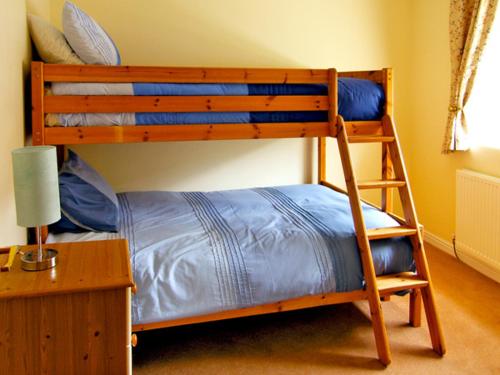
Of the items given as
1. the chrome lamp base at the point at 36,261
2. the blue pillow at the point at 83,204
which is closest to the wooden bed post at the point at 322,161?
the blue pillow at the point at 83,204

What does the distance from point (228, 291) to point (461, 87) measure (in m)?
2.17

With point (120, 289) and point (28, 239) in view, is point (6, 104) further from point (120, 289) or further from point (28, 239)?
point (120, 289)

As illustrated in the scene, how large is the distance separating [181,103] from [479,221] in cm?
209

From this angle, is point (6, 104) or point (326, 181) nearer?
point (6, 104)

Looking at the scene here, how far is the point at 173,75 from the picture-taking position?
100 inches

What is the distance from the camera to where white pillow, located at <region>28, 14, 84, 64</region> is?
2576 millimetres

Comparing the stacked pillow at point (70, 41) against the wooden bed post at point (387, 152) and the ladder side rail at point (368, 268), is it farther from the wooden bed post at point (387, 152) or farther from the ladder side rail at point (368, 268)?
the wooden bed post at point (387, 152)

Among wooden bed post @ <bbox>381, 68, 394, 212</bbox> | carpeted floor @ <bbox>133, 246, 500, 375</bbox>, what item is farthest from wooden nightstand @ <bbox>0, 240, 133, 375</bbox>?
wooden bed post @ <bbox>381, 68, 394, 212</bbox>

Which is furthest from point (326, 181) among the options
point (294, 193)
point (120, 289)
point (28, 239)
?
point (120, 289)

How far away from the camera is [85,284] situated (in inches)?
56.2

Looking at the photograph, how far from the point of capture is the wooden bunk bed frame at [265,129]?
7.92 feet

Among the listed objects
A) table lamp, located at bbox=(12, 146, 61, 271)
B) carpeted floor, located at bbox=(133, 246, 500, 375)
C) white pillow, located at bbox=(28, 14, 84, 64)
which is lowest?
carpeted floor, located at bbox=(133, 246, 500, 375)

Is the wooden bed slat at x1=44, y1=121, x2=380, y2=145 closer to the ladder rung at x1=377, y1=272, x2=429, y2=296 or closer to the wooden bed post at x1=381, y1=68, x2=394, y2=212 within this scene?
the wooden bed post at x1=381, y1=68, x2=394, y2=212

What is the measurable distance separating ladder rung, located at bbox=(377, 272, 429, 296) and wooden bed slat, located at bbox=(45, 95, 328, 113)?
93 centimetres
